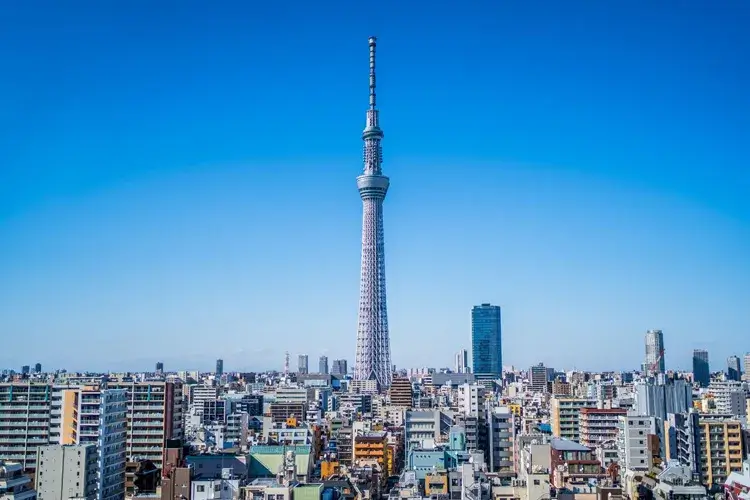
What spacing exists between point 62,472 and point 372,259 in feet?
155

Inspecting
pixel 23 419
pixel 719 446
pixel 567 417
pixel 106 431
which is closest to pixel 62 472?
pixel 106 431

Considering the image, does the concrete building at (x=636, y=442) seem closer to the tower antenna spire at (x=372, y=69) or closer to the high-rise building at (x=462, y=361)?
the tower antenna spire at (x=372, y=69)

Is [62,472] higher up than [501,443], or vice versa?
[501,443]

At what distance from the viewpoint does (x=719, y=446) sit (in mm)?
33281

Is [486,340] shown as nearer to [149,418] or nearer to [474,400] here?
[474,400]

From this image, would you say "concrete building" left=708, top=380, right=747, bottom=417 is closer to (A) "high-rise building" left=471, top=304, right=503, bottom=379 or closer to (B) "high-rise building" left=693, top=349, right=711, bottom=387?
(B) "high-rise building" left=693, top=349, right=711, bottom=387

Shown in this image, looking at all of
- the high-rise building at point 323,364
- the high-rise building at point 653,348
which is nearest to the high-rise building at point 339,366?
the high-rise building at point 323,364

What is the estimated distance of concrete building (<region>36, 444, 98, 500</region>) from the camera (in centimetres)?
2673

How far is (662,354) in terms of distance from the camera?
99562 mm

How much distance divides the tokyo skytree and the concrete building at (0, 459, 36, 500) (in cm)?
4920

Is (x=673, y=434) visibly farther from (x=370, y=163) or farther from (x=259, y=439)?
(x=370, y=163)

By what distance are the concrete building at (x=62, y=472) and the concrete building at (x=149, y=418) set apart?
22.4 feet

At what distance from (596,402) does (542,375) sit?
6584 centimetres

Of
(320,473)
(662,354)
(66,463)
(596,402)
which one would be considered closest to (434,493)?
(320,473)
